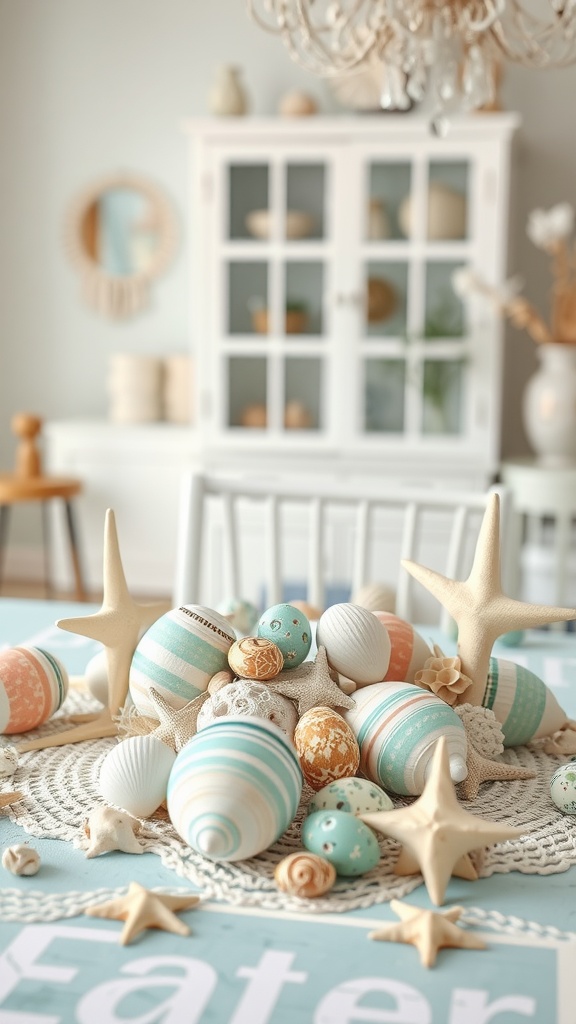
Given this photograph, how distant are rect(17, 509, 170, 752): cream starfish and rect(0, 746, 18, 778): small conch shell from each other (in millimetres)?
38

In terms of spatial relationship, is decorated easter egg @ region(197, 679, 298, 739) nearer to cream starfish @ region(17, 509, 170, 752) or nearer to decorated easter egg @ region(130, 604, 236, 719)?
decorated easter egg @ region(130, 604, 236, 719)

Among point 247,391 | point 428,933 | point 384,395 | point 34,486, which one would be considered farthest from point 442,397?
point 428,933

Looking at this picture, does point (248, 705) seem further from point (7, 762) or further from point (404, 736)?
point (7, 762)

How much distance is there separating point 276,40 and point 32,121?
3.27ft

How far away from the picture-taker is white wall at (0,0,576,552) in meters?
3.76

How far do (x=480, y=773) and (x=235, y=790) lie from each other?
0.93 ft

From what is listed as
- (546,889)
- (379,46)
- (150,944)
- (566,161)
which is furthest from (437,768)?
(566,161)

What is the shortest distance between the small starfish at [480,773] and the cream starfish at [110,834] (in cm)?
28

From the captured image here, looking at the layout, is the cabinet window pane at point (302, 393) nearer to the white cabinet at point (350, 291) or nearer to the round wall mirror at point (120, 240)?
the white cabinet at point (350, 291)

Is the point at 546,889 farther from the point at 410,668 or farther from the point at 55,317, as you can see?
the point at 55,317

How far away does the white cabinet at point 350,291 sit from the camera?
338cm

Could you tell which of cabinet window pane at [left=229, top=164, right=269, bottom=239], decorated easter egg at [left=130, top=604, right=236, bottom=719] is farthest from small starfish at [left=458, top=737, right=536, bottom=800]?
cabinet window pane at [left=229, top=164, right=269, bottom=239]

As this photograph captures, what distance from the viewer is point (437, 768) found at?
792mm

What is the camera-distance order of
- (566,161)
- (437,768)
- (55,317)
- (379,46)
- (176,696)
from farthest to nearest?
(55,317)
(566,161)
(379,46)
(176,696)
(437,768)
